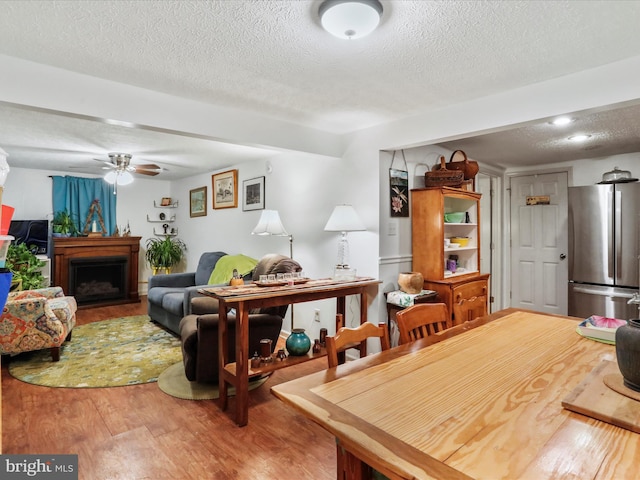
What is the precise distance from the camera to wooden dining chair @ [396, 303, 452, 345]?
5.61 feet

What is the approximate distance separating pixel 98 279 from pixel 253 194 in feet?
10.3

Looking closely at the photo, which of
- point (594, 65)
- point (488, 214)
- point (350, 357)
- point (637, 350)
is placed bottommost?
point (350, 357)

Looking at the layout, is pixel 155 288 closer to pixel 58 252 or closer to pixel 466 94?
pixel 58 252

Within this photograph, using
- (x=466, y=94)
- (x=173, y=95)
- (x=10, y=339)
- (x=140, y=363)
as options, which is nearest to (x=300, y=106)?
(x=173, y=95)

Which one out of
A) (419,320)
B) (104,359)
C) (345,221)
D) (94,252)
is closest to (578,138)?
(345,221)

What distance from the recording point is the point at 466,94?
251 centimetres

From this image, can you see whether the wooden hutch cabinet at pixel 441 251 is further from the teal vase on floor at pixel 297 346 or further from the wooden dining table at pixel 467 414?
the wooden dining table at pixel 467 414

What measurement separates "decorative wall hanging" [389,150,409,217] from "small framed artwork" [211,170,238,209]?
8.40ft

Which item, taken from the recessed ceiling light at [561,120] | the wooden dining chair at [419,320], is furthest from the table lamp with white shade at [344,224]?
the recessed ceiling light at [561,120]

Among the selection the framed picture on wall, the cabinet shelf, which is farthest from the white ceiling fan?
the cabinet shelf

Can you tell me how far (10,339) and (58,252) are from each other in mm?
2762

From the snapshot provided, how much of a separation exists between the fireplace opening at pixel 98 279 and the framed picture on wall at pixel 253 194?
2585mm

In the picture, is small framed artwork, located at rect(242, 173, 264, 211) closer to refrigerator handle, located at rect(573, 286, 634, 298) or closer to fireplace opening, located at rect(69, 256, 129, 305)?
fireplace opening, located at rect(69, 256, 129, 305)

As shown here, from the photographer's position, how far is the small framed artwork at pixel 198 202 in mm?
5953
